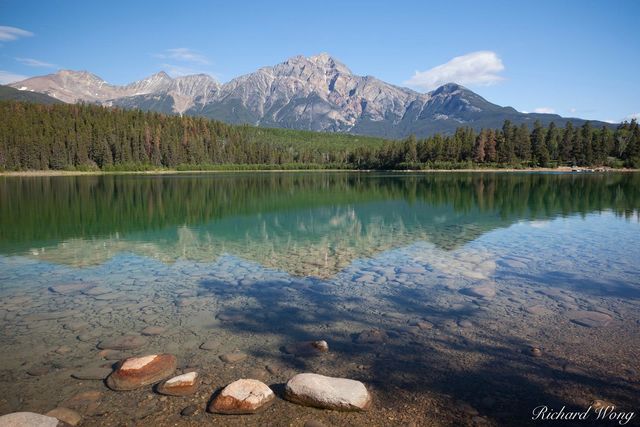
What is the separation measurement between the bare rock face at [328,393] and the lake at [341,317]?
0.62 ft

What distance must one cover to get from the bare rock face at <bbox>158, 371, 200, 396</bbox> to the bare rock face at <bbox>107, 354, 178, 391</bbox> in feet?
1.37

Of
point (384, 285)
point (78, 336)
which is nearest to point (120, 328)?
point (78, 336)

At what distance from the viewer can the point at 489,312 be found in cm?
1136

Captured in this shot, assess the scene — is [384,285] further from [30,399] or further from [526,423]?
[30,399]

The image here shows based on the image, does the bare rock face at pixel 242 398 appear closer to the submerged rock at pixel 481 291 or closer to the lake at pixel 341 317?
the lake at pixel 341 317

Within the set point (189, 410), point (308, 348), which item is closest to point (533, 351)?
point (308, 348)

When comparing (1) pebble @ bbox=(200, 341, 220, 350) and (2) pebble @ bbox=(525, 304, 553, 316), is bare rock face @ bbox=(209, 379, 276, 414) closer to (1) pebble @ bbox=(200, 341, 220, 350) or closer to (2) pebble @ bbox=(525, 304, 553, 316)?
(1) pebble @ bbox=(200, 341, 220, 350)

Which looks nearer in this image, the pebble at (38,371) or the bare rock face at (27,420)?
the bare rock face at (27,420)

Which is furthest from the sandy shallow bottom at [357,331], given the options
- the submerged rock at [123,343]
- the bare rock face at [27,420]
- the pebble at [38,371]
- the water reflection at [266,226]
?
the water reflection at [266,226]

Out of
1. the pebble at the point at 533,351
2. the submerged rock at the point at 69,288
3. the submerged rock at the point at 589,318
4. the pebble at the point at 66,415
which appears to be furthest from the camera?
the submerged rock at the point at 69,288

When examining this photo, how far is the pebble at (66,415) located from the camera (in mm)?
6612

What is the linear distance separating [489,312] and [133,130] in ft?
521

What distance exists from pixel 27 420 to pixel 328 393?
4568mm

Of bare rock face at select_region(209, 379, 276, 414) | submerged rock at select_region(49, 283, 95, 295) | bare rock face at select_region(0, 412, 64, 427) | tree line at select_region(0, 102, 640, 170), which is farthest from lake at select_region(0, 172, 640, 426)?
tree line at select_region(0, 102, 640, 170)
